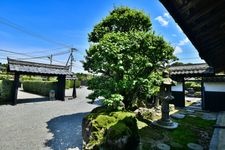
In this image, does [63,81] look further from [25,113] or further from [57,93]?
[25,113]

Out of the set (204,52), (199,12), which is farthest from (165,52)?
(199,12)

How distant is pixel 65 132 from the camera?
9.88 metres

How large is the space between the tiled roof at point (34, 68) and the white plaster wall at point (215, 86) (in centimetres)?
1530

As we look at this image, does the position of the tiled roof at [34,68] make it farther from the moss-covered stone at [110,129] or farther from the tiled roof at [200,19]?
the tiled roof at [200,19]

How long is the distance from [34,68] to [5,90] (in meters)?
3.48

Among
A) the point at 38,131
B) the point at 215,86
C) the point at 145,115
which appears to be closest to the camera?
the point at 38,131

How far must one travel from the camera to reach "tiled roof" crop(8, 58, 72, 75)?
1714 centimetres

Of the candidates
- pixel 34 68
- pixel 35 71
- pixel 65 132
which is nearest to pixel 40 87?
pixel 34 68

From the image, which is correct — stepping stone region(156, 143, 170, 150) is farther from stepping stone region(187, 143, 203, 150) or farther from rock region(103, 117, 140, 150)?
rock region(103, 117, 140, 150)

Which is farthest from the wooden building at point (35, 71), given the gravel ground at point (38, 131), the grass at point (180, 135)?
the grass at point (180, 135)

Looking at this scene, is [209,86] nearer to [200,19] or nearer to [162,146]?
[162,146]

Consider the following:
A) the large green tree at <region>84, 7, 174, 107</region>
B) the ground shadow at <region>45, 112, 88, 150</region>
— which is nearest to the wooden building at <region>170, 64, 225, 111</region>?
the large green tree at <region>84, 7, 174, 107</region>

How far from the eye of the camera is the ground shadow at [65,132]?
8125 mm

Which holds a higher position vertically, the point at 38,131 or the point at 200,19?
the point at 200,19
